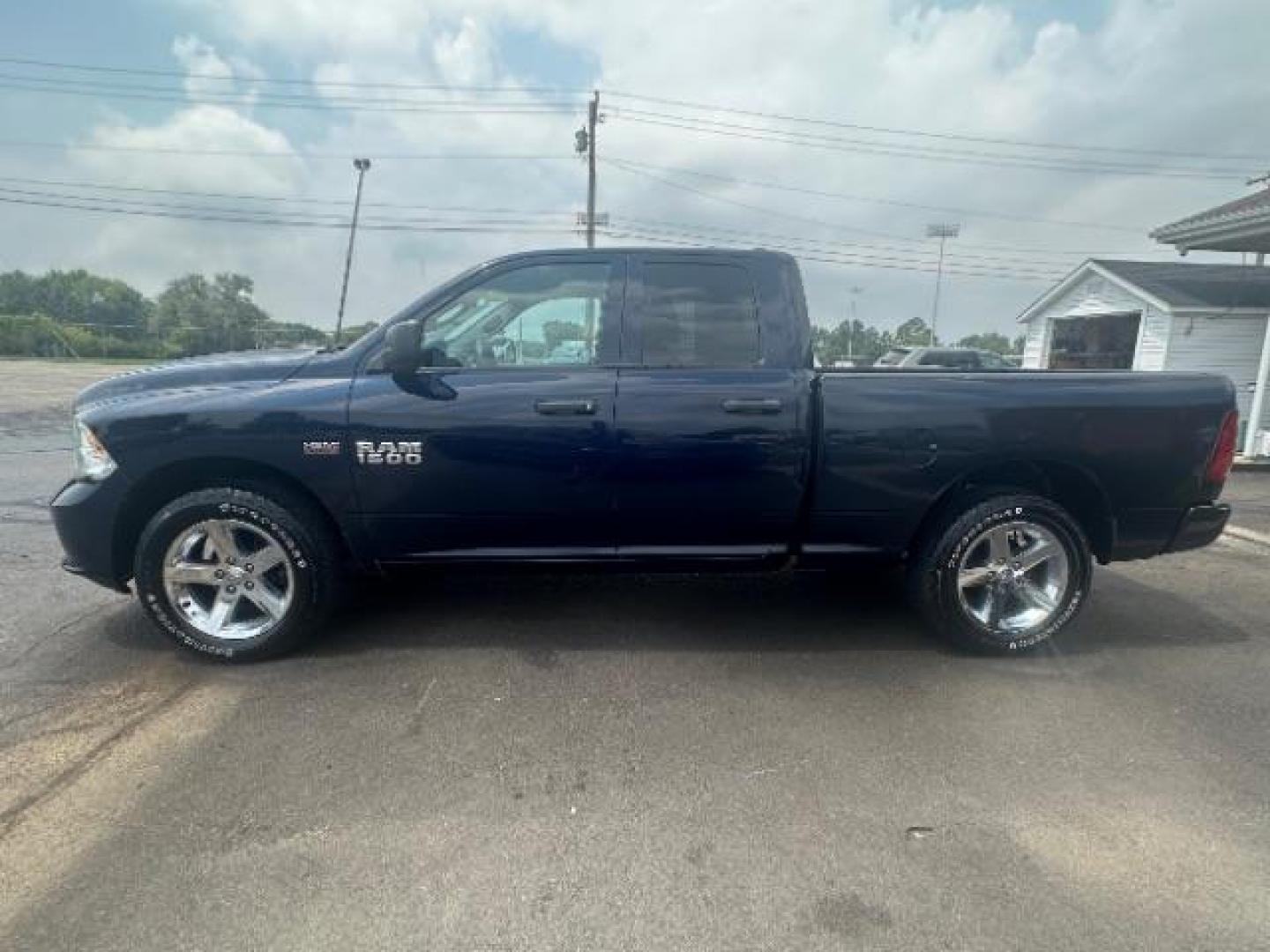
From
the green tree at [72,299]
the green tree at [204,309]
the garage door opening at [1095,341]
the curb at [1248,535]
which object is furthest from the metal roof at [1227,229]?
the green tree at [72,299]

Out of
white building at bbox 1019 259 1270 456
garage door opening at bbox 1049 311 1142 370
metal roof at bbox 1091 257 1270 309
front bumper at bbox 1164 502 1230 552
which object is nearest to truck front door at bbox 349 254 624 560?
front bumper at bbox 1164 502 1230 552

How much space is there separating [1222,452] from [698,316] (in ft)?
8.68

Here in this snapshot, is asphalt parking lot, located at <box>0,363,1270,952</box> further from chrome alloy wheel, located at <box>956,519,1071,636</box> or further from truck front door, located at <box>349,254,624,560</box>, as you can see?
truck front door, located at <box>349,254,624,560</box>

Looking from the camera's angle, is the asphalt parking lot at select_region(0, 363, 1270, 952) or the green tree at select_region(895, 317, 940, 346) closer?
the asphalt parking lot at select_region(0, 363, 1270, 952)

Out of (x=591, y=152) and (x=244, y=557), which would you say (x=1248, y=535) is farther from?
(x=591, y=152)

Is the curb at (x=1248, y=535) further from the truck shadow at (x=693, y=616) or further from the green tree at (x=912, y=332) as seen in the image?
the green tree at (x=912, y=332)

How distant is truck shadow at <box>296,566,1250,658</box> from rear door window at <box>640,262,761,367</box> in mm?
1225

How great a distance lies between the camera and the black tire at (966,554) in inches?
141

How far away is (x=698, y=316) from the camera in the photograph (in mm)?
3584

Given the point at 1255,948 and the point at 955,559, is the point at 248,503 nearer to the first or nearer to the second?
the point at 955,559

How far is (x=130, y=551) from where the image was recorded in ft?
11.5

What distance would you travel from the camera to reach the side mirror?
3244 millimetres

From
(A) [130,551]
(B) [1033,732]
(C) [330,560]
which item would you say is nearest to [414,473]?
(C) [330,560]

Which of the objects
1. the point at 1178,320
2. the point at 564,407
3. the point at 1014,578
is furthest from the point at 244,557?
the point at 1178,320
